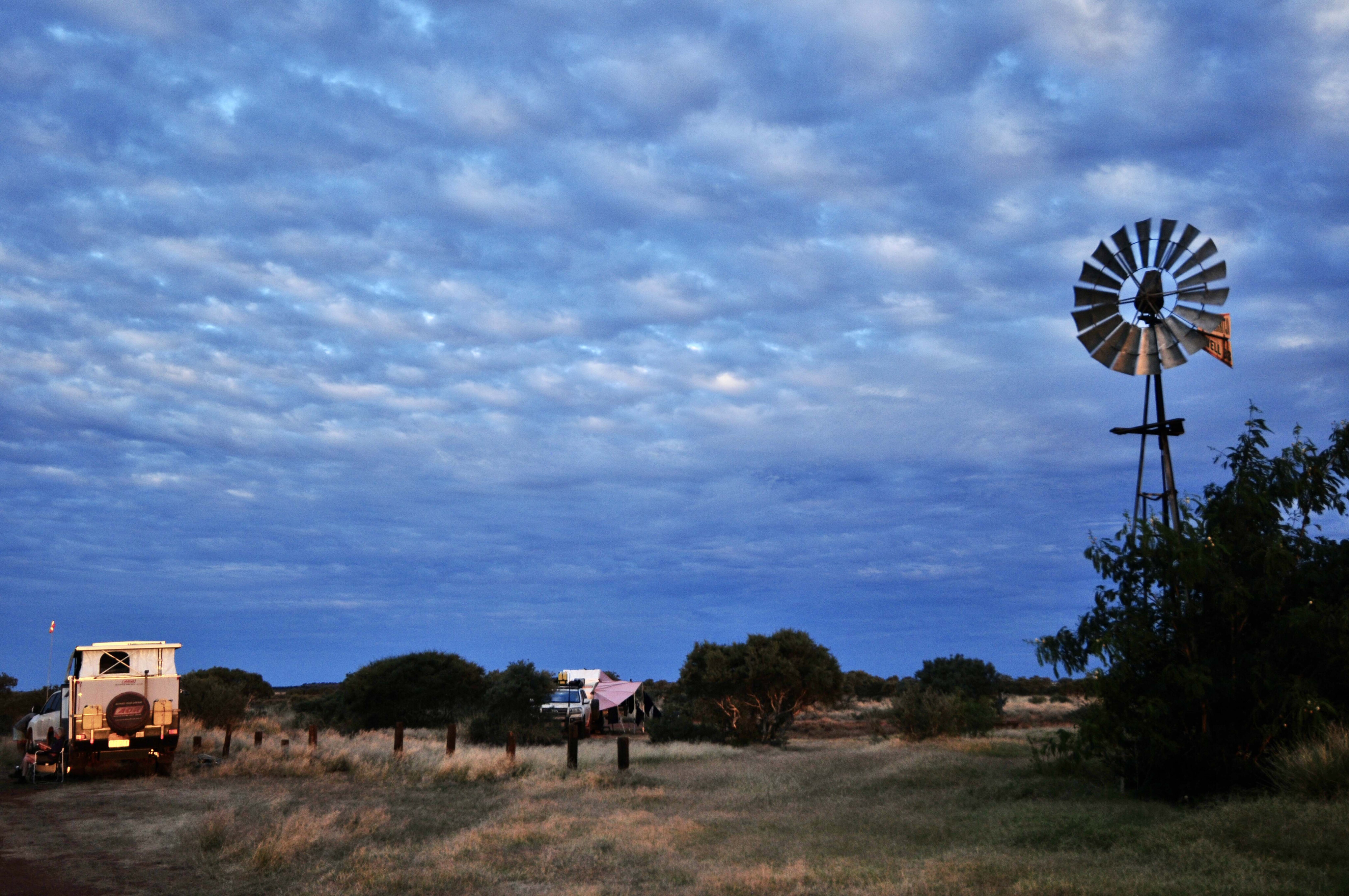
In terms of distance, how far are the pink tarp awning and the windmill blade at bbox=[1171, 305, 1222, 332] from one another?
3504cm

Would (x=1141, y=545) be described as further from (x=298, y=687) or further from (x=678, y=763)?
(x=298, y=687)

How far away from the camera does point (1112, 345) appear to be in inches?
571

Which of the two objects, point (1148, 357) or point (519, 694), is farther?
point (519, 694)

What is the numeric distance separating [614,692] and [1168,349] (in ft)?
124

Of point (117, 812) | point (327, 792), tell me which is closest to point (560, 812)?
point (327, 792)

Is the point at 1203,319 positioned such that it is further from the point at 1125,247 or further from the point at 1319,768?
the point at 1319,768

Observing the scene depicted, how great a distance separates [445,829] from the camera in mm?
13570

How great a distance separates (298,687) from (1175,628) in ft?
335

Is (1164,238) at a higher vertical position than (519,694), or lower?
higher

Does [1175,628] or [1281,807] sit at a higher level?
[1175,628]

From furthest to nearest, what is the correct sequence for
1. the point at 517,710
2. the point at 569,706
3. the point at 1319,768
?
the point at 569,706, the point at 517,710, the point at 1319,768

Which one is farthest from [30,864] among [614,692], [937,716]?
[614,692]

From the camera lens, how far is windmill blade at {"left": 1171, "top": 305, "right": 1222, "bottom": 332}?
13844mm

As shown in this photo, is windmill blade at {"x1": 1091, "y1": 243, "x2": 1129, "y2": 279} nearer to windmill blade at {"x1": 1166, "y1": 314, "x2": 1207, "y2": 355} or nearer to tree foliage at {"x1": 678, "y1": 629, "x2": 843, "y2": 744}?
windmill blade at {"x1": 1166, "y1": 314, "x2": 1207, "y2": 355}
